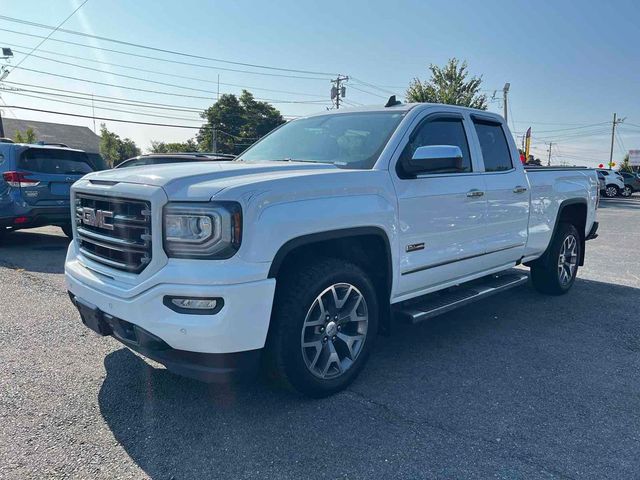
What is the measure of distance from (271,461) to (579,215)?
17.6 feet

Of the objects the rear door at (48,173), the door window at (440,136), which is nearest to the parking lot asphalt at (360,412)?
the door window at (440,136)

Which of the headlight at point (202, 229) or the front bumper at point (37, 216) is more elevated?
the headlight at point (202, 229)

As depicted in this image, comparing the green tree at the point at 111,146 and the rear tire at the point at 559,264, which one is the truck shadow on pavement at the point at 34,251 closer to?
the rear tire at the point at 559,264

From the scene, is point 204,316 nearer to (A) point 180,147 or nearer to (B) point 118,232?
(B) point 118,232

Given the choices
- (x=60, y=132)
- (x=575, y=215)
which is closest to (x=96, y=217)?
(x=575, y=215)

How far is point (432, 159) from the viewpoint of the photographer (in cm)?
354

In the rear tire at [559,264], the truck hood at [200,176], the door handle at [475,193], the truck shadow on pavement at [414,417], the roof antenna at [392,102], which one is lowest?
the truck shadow on pavement at [414,417]

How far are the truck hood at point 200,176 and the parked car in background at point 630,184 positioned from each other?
116 ft

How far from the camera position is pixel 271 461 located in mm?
2592

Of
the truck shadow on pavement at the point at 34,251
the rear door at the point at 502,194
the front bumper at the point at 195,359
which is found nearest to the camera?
the front bumper at the point at 195,359

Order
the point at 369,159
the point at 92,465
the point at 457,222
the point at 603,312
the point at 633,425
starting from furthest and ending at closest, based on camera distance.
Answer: the point at 603,312 → the point at 457,222 → the point at 369,159 → the point at 633,425 → the point at 92,465

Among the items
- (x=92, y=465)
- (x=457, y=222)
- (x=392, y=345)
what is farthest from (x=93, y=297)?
(x=457, y=222)

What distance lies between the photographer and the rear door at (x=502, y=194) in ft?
15.0

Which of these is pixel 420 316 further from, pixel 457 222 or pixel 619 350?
pixel 619 350
